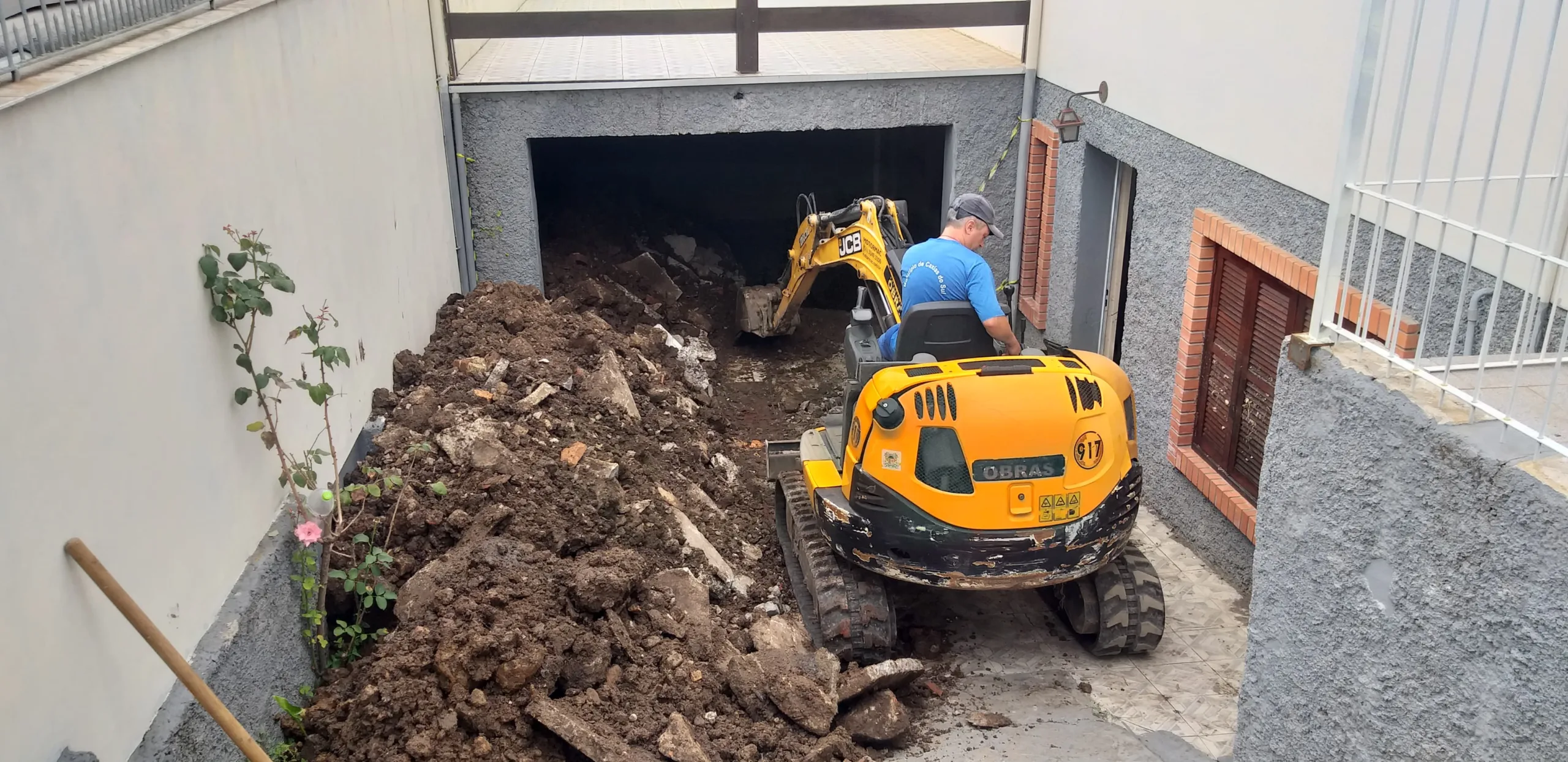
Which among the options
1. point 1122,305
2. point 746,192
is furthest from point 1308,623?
point 746,192

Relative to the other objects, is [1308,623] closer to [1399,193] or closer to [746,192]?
[1399,193]

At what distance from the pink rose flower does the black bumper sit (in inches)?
103

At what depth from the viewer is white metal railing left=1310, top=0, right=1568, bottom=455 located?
125 inches

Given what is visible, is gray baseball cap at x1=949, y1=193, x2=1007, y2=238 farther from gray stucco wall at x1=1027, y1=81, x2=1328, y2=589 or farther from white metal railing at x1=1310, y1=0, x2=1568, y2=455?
white metal railing at x1=1310, y1=0, x2=1568, y2=455

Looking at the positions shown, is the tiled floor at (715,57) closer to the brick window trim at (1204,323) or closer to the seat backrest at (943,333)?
the brick window trim at (1204,323)

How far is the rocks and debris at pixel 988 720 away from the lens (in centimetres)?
549

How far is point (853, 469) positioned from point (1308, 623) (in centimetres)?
252

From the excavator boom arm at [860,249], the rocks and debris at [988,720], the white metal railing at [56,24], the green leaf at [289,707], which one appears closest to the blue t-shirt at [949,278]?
the excavator boom arm at [860,249]

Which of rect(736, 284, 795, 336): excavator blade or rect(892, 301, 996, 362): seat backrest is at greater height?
rect(892, 301, 996, 362): seat backrest

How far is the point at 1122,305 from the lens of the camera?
8.78 m

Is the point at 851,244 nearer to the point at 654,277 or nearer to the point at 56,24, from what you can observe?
the point at 654,277

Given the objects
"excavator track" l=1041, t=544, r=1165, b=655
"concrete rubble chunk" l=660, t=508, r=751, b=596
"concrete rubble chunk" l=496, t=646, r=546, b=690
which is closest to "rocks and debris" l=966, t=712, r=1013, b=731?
"excavator track" l=1041, t=544, r=1165, b=655

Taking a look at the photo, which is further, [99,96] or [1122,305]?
[1122,305]

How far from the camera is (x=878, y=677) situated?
5430mm
